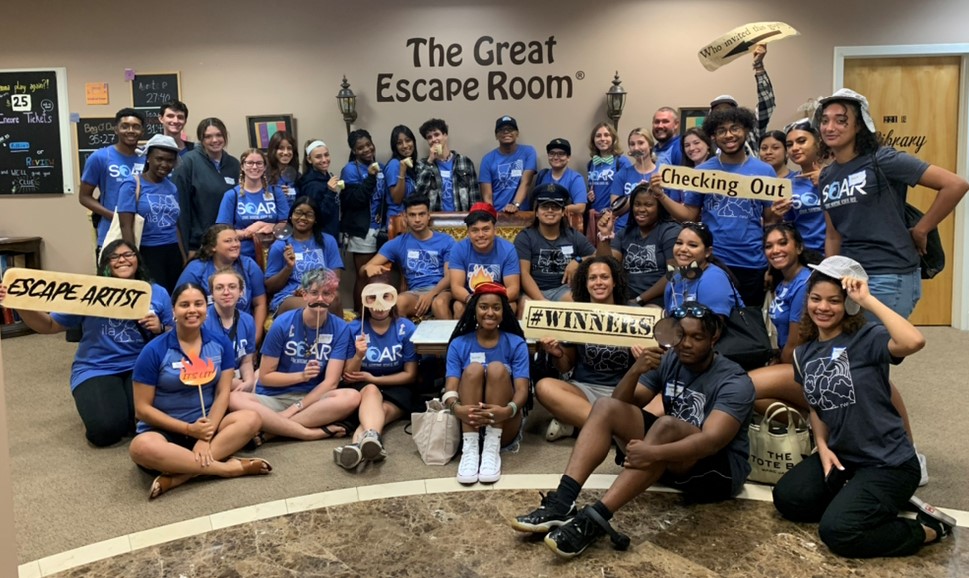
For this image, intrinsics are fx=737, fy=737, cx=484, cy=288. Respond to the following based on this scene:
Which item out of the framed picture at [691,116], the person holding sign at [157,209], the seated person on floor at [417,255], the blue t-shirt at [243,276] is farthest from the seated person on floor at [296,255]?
the framed picture at [691,116]

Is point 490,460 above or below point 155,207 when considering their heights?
below

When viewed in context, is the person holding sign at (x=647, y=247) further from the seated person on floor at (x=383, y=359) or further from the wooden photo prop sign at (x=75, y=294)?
the wooden photo prop sign at (x=75, y=294)

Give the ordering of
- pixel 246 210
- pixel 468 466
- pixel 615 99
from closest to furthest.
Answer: pixel 468 466 < pixel 246 210 < pixel 615 99

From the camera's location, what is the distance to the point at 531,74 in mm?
6207

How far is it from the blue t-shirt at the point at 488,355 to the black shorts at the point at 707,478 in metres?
0.80

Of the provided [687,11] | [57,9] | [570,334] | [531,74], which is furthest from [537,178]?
[57,9]

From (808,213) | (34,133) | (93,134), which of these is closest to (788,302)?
(808,213)

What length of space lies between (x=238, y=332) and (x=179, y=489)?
906 mm

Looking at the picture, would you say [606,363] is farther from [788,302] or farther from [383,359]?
[383,359]

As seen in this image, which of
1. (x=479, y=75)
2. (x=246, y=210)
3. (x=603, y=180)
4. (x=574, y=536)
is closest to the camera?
(x=574, y=536)

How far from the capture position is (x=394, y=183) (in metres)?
5.65

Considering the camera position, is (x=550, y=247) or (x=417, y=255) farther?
(x=417, y=255)

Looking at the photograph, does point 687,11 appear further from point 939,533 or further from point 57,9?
point 57,9

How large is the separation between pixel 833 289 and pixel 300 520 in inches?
85.8
